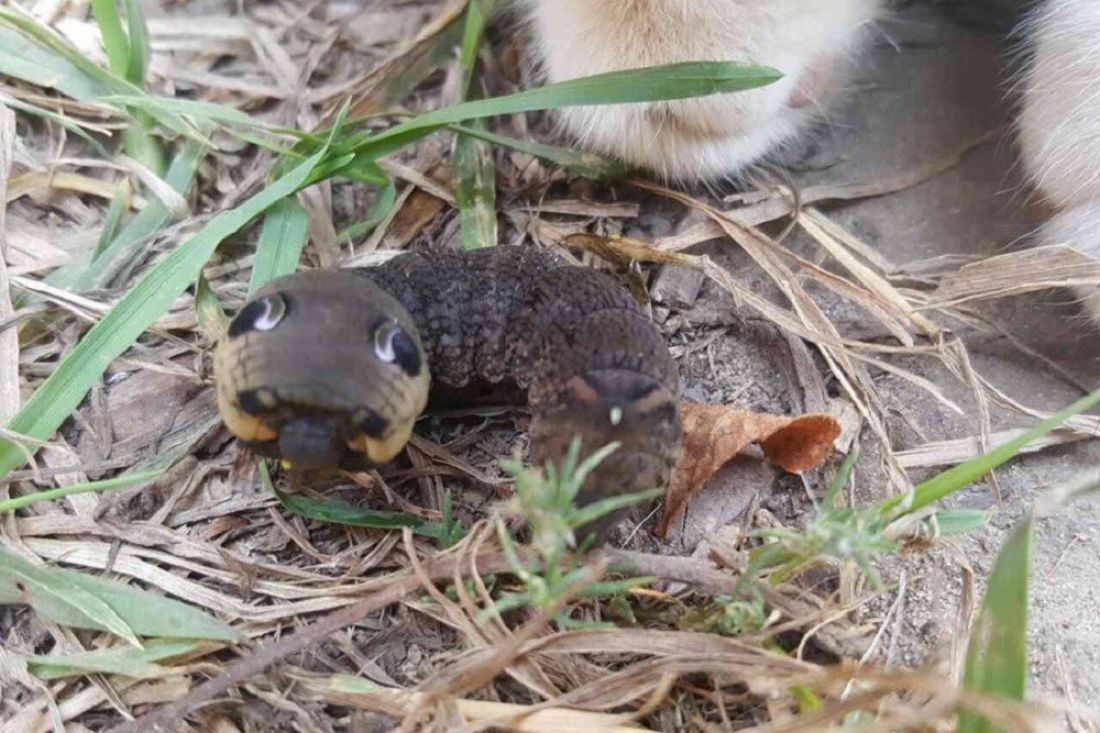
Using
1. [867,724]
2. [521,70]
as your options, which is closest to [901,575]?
[867,724]

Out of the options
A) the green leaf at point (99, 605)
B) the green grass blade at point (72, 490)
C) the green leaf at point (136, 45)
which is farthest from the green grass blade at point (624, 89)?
the green leaf at point (99, 605)

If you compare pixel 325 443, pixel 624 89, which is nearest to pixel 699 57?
pixel 624 89

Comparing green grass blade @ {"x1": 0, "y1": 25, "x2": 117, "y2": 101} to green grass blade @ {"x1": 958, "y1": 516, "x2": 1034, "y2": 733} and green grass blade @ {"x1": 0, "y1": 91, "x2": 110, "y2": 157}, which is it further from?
green grass blade @ {"x1": 958, "y1": 516, "x2": 1034, "y2": 733}

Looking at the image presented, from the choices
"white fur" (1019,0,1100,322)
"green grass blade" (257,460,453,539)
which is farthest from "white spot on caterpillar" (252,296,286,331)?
"white fur" (1019,0,1100,322)

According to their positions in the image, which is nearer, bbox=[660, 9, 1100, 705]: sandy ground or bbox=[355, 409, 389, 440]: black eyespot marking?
bbox=[355, 409, 389, 440]: black eyespot marking

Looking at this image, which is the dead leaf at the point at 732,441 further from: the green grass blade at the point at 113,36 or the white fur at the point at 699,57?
the green grass blade at the point at 113,36

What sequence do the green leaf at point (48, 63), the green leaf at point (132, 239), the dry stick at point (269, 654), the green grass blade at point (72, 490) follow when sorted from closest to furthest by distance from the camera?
the dry stick at point (269, 654)
the green grass blade at point (72, 490)
the green leaf at point (132, 239)
the green leaf at point (48, 63)

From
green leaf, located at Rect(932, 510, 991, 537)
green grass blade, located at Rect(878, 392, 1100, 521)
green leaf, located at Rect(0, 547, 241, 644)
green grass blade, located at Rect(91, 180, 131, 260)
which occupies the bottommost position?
green leaf, located at Rect(0, 547, 241, 644)
